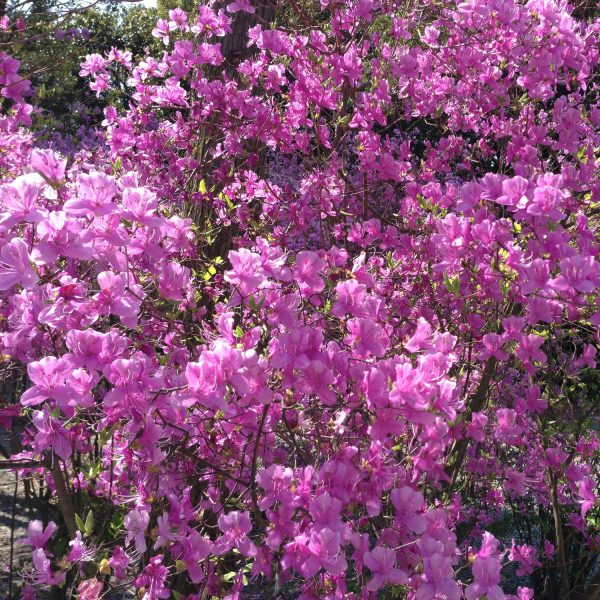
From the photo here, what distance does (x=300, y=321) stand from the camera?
6.62ft

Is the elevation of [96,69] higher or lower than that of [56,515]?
higher

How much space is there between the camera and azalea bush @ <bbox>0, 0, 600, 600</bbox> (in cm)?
167

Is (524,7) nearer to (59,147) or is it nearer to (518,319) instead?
(518,319)

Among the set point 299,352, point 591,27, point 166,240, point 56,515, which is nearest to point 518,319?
point 299,352

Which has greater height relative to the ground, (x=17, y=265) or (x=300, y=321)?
(x=17, y=265)

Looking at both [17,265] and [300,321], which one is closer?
[17,265]

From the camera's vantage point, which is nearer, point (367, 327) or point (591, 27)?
point (367, 327)

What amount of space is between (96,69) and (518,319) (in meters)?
2.88

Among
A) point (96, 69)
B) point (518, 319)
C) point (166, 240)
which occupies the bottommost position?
point (518, 319)

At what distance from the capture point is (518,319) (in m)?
2.40

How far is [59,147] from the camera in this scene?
996cm

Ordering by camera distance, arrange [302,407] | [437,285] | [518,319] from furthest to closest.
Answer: [437,285] < [518,319] < [302,407]

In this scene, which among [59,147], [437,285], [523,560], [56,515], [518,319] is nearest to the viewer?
[518,319]

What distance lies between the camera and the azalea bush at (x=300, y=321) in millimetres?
1675
